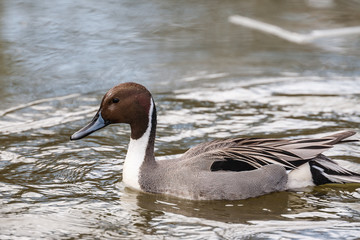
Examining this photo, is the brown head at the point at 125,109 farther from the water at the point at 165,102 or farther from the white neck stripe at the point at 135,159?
the water at the point at 165,102

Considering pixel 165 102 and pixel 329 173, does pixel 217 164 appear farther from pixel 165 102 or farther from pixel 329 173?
pixel 165 102

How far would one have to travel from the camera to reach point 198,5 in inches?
554

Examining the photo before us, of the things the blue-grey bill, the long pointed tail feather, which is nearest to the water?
the long pointed tail feather

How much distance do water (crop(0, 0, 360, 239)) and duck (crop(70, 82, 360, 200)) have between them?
0.12m

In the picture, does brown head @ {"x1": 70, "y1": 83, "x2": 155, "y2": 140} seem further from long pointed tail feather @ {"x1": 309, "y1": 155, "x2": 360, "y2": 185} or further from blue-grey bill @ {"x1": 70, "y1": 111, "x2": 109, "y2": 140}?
long pointed tail feather @ {"x1": 309, "y1": 155, "x2": 360, "y2": 185}

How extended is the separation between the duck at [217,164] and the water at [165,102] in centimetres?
12

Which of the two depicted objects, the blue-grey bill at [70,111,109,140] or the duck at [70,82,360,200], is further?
the blue-grey bill at [70,111,109,140]

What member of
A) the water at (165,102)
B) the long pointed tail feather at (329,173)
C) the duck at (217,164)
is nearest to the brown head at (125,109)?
the duck at (217,164)

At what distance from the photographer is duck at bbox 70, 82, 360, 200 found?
6.29m

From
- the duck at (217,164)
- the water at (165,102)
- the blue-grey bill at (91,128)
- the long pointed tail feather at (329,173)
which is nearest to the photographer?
the water at (165,102)

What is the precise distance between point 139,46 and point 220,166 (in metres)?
5.54

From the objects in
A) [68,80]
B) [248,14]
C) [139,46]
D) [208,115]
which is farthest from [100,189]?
[248,14]

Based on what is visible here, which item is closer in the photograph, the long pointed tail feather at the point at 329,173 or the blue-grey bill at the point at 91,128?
the long pointed tail feather at the point at 329,173

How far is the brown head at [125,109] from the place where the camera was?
6.53 metres
